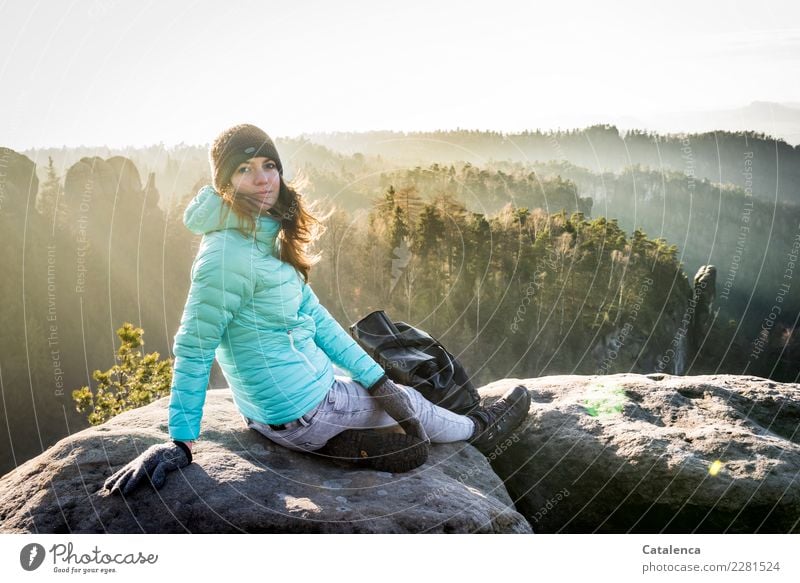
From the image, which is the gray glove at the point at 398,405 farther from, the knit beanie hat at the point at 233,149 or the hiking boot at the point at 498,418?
the knit beanie hat at the point at 233,149

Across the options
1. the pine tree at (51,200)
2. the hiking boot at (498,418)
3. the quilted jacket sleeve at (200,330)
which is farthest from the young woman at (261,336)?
the pine tree at (51,200)

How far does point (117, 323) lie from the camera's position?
4072cm

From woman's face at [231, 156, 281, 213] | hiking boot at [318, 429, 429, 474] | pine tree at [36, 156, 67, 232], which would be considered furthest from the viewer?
pine tree at [36, 156, 67, 232]

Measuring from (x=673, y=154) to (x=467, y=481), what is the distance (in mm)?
36742

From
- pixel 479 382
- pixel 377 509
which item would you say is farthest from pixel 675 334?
pixel 377 509

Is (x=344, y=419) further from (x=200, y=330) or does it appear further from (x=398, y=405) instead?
(x=200, y=330)

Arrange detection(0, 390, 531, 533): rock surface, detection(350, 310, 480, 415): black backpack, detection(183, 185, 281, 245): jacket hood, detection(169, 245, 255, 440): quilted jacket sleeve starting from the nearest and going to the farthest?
1. detection(0, 390, 531, 533): rock surface
2. detection(169, 245, 255, 440): quilted jacket sleeve
3. detection(183, 185, 281, 245): jacket hood
4. detection(350, 310, 480, 415): black backpack

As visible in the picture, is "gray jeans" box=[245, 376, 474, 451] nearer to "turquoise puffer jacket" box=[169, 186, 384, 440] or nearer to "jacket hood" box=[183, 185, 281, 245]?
"turquoise puffer jacket" box=[169, 186, 384, 440]

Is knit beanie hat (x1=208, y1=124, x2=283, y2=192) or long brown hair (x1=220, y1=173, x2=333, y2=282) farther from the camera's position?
long brown hair (x1=220, y1=173, x2=333, y2=282)

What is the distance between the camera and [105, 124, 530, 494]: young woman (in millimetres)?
3670

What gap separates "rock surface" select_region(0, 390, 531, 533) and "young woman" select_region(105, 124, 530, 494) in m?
0.13

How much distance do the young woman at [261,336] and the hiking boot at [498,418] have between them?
73 cm

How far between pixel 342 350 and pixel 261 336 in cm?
74

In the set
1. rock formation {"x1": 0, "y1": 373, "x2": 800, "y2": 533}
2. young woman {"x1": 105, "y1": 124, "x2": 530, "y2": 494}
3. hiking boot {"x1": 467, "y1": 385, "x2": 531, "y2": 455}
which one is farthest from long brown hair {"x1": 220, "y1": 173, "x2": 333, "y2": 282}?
hiking boot {"x1": 467, "y1": 385, "x2": 531, "y2": 455}
